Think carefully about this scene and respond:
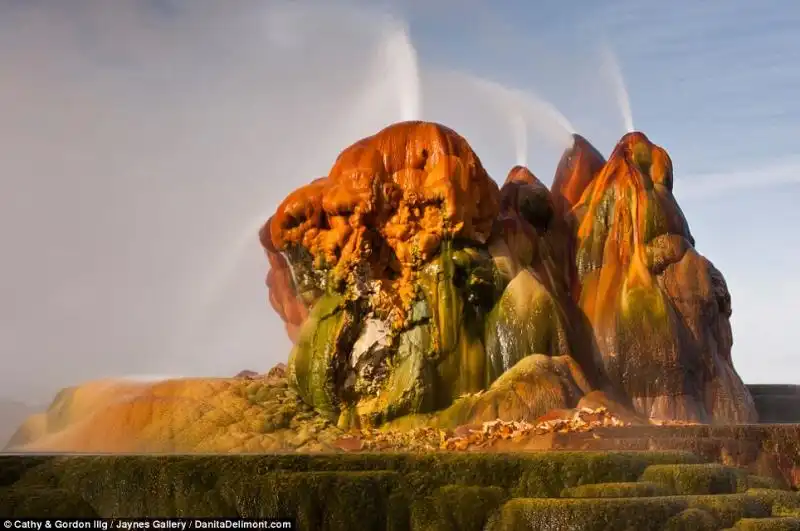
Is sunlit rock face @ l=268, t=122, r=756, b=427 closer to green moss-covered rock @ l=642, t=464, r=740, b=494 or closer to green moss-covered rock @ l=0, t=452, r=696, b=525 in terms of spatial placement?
green moss-covered rock @ l=0, t=452, r=696, b=525

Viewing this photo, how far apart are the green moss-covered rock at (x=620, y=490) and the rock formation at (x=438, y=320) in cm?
578

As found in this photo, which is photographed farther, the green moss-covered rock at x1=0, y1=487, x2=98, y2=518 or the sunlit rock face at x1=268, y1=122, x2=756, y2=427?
the sunlit rock face at x1=268, y1=122, x2=756, y2=427

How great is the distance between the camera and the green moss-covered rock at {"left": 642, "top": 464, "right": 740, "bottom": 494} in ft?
37.8

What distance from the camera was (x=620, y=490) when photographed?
11.0 metres

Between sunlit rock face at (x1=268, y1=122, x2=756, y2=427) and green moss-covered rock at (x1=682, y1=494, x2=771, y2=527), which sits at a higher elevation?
sunlit rock face at (x1=268, y1=122, x2=756, y2=427)

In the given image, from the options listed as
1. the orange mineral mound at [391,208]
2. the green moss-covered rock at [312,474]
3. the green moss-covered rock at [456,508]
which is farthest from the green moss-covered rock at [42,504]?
the orange mineral mound at [391,208]

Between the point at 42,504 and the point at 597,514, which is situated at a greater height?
the point at 42,504

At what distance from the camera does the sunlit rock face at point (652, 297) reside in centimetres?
1847

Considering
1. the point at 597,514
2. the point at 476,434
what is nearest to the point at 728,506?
the point at 597,514

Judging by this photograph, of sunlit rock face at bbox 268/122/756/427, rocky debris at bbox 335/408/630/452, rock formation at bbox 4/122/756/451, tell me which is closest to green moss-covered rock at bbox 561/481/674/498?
rocky debris at bbox 335/408/630/452

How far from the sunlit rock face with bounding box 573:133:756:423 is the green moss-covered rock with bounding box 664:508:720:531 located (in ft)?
26.8

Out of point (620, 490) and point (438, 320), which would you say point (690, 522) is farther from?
point (438, 320)

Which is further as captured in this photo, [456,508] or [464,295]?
[464,295]

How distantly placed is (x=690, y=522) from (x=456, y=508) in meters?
2.52
